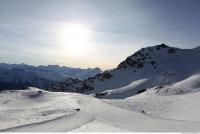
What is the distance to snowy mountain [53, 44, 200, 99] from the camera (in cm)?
11828

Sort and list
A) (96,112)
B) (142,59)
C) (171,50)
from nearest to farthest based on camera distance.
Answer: (96,112) → (171,50) → (142,59)

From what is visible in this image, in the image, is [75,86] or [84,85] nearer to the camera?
[84,85]

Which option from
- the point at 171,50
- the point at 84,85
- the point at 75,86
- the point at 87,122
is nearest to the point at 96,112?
the point at 87,122

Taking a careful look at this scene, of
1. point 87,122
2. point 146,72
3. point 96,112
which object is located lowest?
point 87,122

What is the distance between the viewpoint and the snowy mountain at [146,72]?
118275 millimetres

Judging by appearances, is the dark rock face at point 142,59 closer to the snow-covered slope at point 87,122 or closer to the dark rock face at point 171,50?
the dark rock face at point 171,50

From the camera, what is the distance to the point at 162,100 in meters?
36.2

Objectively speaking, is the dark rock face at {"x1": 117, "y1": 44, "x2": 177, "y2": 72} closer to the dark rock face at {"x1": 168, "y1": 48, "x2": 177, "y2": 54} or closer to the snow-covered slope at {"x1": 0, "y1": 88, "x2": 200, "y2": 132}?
the dark rock face at {"x1": 168, "y1": 48, "x2": 177, "y2": 54}

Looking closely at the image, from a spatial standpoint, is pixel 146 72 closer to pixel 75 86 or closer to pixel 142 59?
pixel 142 59

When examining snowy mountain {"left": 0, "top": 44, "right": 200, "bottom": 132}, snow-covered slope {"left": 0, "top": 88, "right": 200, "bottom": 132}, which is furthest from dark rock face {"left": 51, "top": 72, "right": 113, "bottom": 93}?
snow-covered slope {"left": 0, "top": 88, "right": 200, "bottom": 132}

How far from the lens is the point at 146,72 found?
14450cm

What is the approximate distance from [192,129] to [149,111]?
9.27m

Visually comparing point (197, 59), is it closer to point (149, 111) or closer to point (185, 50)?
point (185, 50)

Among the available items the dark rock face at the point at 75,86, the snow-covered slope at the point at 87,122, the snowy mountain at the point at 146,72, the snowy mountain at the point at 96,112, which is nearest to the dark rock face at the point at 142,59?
the snowy mountain at the point at 146,72
